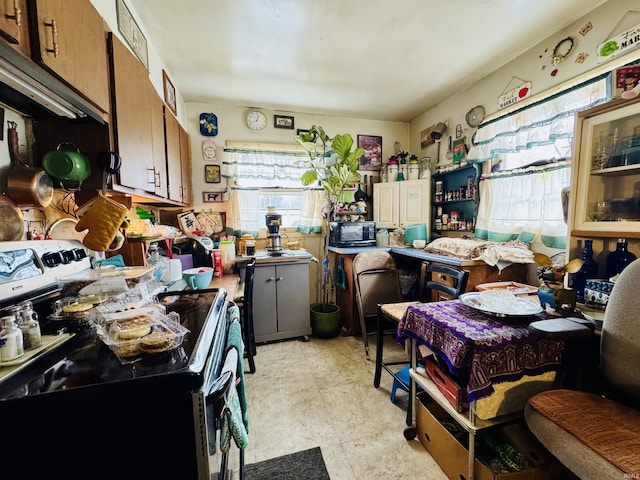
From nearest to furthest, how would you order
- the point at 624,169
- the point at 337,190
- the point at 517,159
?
the point at 624,169, the point at 517,159, the point at 337,190

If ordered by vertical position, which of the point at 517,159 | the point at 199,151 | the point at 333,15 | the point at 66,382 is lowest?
the point at 66,382

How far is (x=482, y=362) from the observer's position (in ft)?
3.46

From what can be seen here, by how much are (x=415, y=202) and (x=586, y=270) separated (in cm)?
188

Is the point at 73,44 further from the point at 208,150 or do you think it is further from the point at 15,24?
the point at 208,150

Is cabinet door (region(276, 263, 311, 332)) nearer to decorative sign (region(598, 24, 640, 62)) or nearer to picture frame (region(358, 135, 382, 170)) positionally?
picture frame (region(358, 135, 382, 170))

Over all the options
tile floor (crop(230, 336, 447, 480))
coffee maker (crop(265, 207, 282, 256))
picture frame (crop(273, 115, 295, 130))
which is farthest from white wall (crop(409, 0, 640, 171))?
tile floor (crop(230, 336, 447, 480))

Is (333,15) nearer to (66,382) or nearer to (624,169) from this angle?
(624,169)

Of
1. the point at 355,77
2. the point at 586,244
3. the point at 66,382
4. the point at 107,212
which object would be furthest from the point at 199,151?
the point at 586,244

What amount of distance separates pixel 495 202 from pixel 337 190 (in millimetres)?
1568

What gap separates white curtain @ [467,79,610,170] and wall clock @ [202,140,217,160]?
9.31ft

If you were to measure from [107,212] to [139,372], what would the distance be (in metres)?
0.85

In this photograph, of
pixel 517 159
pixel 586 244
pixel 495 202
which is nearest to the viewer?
pixel 586 244

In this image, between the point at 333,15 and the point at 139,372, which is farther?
the point at 333,15

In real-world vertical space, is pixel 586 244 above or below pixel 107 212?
below
